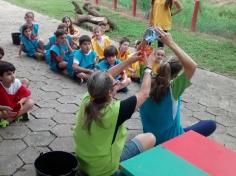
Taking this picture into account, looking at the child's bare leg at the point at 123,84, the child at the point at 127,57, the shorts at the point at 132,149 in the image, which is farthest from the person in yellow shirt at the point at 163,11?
the shorts at the point at 132,149

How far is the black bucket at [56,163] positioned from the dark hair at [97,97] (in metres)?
0.44

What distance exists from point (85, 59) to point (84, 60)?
0.02 m

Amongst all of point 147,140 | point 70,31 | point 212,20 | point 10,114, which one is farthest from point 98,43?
point 212,20

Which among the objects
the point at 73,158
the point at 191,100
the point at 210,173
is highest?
the point at 210,173

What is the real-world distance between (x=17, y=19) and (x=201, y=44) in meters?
5.34

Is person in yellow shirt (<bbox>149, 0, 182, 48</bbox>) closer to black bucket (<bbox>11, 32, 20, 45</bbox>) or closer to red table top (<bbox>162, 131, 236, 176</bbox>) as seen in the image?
black bucket (<bbox>11, 32, 20, 45</bbox>)

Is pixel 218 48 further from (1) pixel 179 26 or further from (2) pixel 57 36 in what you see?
(2) pixel 57 36

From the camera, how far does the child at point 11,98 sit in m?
3.97

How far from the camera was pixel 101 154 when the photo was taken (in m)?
2.74

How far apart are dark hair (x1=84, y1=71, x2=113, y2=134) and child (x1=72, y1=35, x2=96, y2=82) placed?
117 inches

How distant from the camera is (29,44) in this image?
6.78 metres

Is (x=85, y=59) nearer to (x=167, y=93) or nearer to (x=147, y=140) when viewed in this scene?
(x=167, y=93)

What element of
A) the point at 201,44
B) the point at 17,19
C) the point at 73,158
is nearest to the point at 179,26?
the point at 201,44

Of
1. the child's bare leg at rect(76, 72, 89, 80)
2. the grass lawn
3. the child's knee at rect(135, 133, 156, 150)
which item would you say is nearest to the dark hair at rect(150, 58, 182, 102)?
the child's knee at rect(135, 133, 156, 150)
